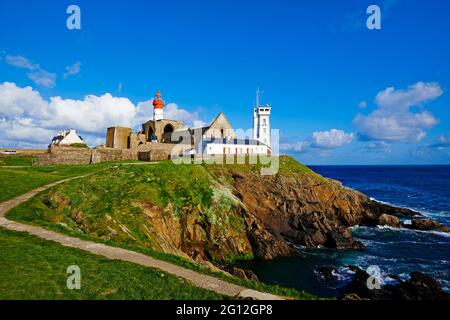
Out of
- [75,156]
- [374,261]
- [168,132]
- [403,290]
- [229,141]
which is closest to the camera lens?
[403,290]

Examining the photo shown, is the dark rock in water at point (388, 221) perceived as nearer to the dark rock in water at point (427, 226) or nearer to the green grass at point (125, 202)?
the dark rock in water at point (427, 226)

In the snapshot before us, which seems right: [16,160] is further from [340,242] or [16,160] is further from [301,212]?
[340,242]

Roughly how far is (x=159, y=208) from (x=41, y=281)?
17.1 meters

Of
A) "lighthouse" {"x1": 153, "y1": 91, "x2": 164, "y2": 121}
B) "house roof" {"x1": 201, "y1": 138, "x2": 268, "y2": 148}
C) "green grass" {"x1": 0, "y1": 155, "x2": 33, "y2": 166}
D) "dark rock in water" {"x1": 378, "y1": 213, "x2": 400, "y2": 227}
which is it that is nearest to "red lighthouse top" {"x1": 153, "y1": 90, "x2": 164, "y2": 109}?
"lighthouse" {"x1": 153, "y1": 91, "x2": 164, "y2": 121}

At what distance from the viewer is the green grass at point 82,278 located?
9.96 meters

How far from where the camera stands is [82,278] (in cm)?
1105

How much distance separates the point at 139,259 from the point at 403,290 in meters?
19.9

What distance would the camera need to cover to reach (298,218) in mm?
41250

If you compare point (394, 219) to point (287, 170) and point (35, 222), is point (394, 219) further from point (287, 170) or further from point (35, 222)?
point (35, 222)

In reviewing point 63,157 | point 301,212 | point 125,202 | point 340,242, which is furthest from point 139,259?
point 301,212

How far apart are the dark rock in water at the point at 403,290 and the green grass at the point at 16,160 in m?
40.8

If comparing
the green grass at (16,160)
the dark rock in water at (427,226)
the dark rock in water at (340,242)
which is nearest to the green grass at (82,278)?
the dark rock in water at (340,242)

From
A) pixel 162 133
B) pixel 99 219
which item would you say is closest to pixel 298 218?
pixel 99 219

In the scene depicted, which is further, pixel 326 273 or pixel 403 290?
pixel 326 273
